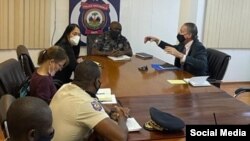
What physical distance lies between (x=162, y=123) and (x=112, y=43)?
277 centimetres

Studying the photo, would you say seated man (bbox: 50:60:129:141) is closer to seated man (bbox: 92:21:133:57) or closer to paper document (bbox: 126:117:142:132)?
paper document (bbox: 126:117:142:132)

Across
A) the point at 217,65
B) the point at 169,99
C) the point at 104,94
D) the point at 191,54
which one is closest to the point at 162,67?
the point at 191,54

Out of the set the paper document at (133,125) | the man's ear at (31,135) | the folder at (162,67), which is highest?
the man's ear at (31,135)

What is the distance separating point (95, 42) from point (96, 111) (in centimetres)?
296

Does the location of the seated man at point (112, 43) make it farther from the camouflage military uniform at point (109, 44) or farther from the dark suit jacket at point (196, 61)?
the dark suit jacket at point (196, 61)

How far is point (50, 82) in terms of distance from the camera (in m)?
2.66

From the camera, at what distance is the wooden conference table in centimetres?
225

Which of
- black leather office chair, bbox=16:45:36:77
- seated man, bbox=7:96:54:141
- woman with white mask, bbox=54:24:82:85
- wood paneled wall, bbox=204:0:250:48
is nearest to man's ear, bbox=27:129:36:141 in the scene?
seated man, bbox=7:96:54:141

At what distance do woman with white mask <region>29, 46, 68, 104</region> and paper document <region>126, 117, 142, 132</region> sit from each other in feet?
2.45

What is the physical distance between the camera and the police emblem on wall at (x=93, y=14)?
16.4ft

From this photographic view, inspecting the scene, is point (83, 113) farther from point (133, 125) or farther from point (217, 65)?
point (217, 65)

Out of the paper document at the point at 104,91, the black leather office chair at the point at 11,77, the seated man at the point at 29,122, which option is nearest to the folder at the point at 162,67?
the paper document at the point at 104,91

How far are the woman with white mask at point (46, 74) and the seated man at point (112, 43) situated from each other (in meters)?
1.74

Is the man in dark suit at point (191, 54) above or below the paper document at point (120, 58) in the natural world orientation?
above
